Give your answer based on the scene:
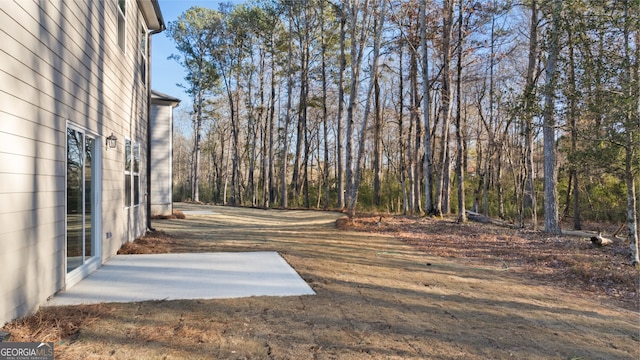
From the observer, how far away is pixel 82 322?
122 inches

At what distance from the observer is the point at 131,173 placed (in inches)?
279

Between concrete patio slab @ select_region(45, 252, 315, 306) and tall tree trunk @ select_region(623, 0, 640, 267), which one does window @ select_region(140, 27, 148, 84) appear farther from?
tall tree trunk @ select_region(623, 0, 640, 267)

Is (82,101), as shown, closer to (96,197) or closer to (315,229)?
(96,197)

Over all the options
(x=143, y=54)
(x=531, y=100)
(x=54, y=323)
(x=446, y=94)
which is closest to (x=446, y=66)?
(x=446, y=94)

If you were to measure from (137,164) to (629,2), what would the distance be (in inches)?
351

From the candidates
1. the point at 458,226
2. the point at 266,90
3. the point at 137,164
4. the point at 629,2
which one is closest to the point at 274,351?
the point at 137,164

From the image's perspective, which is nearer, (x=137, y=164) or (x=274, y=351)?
(x=274, y=351)

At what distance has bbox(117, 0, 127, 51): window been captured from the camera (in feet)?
20.8

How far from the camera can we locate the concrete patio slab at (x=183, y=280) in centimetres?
396

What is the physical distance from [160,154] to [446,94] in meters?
10.1

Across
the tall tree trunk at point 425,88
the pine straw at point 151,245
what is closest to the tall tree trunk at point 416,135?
the tall tree trunk at point 425,88

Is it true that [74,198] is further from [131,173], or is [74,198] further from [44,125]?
[131,173]

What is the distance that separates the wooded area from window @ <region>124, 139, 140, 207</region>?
6.52 m

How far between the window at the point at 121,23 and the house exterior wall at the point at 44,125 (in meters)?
0.76
